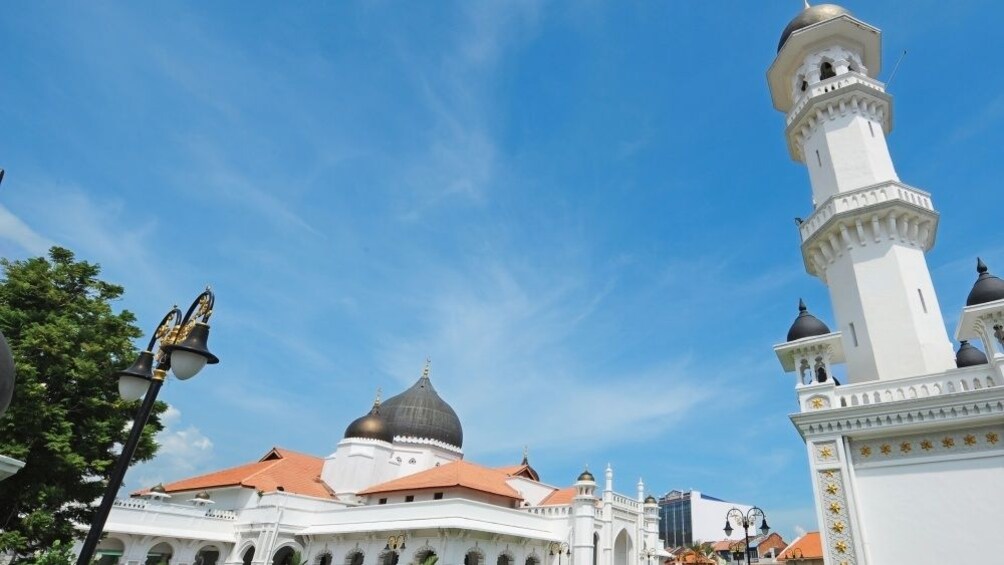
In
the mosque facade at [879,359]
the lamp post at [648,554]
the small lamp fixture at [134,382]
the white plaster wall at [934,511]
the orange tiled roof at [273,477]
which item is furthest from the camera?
the orange tiled roof at [273,477]

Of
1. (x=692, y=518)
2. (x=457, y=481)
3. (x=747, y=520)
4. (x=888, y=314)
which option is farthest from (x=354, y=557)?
(x=692, y=518)

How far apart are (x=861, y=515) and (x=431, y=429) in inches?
1157

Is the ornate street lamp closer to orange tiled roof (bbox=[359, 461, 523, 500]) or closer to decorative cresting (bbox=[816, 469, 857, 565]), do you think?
orange tiled roof (bbox=[359, 461, 523, 500])

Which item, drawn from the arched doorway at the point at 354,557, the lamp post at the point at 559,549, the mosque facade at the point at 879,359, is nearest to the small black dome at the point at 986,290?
the mosque facade at the point at 879,359

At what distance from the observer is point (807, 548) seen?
4878 cm

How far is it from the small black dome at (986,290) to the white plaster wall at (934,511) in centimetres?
396

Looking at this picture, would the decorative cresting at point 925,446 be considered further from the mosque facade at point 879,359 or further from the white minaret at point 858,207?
the white minaret at point 858,207

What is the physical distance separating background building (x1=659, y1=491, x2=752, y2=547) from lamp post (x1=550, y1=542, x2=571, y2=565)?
221 ft

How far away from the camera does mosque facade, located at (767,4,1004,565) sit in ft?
41.4

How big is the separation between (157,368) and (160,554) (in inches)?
1089

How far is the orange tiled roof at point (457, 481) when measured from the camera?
96.9ft

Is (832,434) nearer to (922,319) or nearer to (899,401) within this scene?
(899,401)

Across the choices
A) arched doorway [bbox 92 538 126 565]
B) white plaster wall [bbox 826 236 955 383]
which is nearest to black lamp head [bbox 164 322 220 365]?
white plaster wall [bbox 826 236 955 383]

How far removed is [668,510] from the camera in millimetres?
94625
